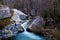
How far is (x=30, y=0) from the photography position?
14977 millimetres

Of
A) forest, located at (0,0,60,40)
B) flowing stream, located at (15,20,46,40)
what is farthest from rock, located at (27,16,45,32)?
flowing stream, located at (15,20,46,40)

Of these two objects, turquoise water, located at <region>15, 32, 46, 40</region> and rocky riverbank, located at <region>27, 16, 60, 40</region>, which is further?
turquoise water, located at <region>15, 32, 46, 40</region>

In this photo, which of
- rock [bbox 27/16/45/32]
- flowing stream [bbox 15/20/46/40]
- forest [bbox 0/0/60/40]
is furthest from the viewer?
rock [bbox 27/16/45/32]

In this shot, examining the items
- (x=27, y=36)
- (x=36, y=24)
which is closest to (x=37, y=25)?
(x=36, y=24)

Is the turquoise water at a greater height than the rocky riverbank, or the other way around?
the rocky riverbank

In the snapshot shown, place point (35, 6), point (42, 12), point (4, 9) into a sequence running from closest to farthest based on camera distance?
point (4, 9)
point (42, 12)
point (35, 6)

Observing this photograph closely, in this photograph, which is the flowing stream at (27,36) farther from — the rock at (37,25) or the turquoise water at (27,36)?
the rock at (37,25)

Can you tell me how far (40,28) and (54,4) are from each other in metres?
2.08

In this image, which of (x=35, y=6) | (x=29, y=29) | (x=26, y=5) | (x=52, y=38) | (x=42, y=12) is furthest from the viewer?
(x=26, y=5)

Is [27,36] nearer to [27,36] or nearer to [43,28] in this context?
[27,36]

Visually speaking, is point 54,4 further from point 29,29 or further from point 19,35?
point 19,35

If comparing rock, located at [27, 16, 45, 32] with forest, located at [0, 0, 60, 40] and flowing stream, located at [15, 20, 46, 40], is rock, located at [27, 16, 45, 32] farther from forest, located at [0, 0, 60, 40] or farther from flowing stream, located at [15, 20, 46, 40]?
flowing stream, located at [15, 20, 46, 40]

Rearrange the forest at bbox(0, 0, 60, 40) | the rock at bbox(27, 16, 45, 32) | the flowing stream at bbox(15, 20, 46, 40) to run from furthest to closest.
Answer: the rock at bbox(27, 16, 45, 32) < the flowing stream at bbox(15, 20, 46, 40) < the forest at bbox(0, 0, 60, 40)

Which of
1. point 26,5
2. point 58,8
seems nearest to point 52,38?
point 58,8
